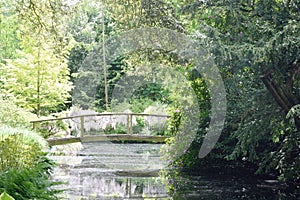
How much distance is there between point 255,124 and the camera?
825 cm

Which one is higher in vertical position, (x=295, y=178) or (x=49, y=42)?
(x=49, y=42)

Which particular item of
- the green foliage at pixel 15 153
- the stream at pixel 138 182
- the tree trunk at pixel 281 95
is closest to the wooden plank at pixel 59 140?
the stream at pixel 138 182

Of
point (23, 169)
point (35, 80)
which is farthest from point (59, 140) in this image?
point (23, 169)

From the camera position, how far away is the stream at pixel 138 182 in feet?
27.1

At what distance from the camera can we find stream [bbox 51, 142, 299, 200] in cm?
827

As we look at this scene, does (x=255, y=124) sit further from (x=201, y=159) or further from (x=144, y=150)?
(x=144, y=150)

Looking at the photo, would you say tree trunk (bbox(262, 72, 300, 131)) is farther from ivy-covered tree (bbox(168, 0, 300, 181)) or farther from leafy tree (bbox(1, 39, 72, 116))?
leafy tree (bbox(1, 39, 72, 116))

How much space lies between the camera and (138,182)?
32.3ft

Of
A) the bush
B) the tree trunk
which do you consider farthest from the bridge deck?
the bush

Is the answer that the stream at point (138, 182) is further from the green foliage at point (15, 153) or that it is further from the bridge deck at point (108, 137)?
the green foliage at point (15, 153)

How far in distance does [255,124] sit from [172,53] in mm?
2006

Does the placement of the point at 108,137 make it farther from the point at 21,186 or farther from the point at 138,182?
the point at 21,186

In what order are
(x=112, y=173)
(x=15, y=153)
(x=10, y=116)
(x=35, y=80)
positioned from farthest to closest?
(x=35, y=80)
(x=112, y=173)
(x=10, y=116)
(x=15, y=153)

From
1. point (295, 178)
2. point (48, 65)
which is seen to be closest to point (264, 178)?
point (295, 178)
